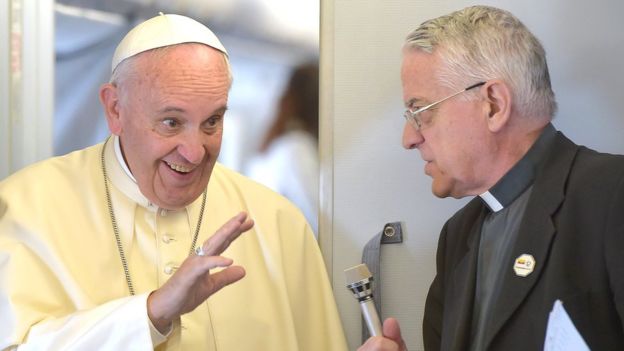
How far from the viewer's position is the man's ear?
2684 millimetres

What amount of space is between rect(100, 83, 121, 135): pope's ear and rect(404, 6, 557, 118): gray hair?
3.32ft

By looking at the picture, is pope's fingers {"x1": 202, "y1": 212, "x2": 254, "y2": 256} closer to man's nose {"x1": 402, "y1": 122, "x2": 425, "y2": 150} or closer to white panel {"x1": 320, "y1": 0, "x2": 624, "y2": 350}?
man's nose {"x1": 402, "y1": 122, "x2": 425, "y2": 150}

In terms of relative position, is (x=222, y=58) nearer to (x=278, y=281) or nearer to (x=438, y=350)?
(x=278, y=281)

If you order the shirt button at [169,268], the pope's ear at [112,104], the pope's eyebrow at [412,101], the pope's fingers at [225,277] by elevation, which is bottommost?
the pope's fingers at [225,277]

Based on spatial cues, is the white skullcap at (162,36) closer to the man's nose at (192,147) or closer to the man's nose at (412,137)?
the man's nose at (192,147)

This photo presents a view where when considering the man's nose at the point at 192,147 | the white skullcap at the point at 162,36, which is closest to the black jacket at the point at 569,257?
the man's nose at the point at 192,147

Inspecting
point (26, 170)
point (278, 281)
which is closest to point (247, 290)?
point (278, 281)

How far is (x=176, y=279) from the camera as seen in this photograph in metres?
2.56

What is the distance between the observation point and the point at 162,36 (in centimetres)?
299

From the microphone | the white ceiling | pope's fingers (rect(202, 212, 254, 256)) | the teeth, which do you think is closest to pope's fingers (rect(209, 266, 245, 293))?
pope's fingers (rect(202, 212, 254, 256))

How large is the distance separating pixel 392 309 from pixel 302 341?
451 mm

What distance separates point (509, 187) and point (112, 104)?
128 centimetres

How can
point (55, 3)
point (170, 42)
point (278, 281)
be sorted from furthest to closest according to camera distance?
point (55, 3), point (278, 281), point (170, 42)

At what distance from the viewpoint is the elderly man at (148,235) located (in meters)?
2.72
